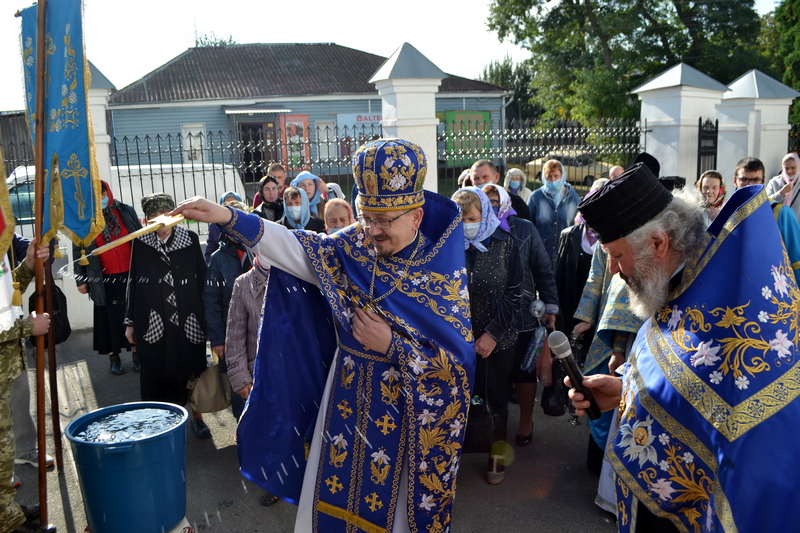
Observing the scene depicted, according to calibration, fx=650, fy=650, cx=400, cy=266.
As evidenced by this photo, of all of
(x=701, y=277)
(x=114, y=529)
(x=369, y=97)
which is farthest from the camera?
(x=369, y=97)

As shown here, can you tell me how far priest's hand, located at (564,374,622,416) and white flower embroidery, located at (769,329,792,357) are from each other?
0.67 meters

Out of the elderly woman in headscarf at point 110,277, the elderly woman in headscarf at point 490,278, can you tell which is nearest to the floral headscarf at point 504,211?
the elderly woman in headscarf at point 490,278

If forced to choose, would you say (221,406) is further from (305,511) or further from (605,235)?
(605,235)

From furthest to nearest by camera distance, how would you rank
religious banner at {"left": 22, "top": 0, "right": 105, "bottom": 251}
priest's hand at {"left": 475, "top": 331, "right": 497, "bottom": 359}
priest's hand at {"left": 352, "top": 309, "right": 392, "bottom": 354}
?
priest's hand at {"left": 475, "top": 331, "right": 497, "bottom": 359} → religious banner at {"left": 22, "top": 0, "right": 105, "bottom": 251} → priest's hand at {"left": 352, "top": 309, "right": 392, "bottom": 354}

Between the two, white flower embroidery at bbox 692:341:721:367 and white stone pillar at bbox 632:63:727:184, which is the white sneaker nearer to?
A: white flower embroidery at bbox 692:341:721:367

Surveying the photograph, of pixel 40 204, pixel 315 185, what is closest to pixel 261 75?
pixel 315 185

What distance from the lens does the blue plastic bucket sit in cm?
316

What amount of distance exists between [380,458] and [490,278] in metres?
1.69

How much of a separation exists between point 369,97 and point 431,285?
82.6ft

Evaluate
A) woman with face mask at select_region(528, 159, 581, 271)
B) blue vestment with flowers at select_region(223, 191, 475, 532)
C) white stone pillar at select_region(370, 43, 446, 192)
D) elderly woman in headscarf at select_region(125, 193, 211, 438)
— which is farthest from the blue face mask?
blue vestment with flowers at select_region(223, 191, 475, 532)

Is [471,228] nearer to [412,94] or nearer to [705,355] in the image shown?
[705,355]

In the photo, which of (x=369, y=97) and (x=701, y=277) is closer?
(x=701, y=277)

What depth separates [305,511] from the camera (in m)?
2.86

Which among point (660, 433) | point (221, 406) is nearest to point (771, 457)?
point (660, 433)
